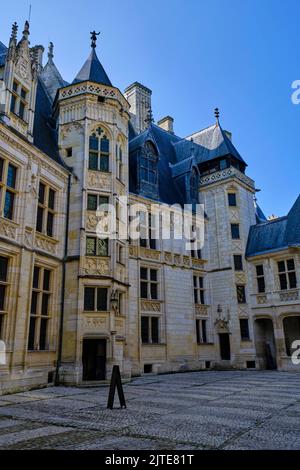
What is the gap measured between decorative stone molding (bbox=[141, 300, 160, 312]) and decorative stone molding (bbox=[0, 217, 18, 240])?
27.6 feet

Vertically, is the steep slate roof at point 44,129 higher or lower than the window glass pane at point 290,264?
higher

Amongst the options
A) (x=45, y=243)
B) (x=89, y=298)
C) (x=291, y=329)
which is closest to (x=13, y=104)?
(x=45, y=243)

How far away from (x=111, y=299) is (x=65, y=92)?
1013 centimetres

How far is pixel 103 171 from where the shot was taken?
661 inches

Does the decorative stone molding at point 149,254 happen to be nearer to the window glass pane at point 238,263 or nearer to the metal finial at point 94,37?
the window glass pane at point 238,263

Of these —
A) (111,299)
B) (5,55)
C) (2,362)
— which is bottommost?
(2,362)

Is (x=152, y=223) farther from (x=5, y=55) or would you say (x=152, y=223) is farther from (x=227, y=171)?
(x=5, y=55)

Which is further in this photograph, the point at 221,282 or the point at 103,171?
the point at 221,282

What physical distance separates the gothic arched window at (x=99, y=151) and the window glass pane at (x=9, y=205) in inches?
173

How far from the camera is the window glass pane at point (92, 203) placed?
52.7 ft

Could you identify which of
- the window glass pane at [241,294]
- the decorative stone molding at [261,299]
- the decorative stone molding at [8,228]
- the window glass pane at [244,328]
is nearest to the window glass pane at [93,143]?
the decorative stone molding at [8,228]

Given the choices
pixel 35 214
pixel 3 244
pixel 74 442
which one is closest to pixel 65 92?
pixel 35 214

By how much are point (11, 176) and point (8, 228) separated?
2.09 metres

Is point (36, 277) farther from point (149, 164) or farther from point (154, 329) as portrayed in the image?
point (149, 164)
